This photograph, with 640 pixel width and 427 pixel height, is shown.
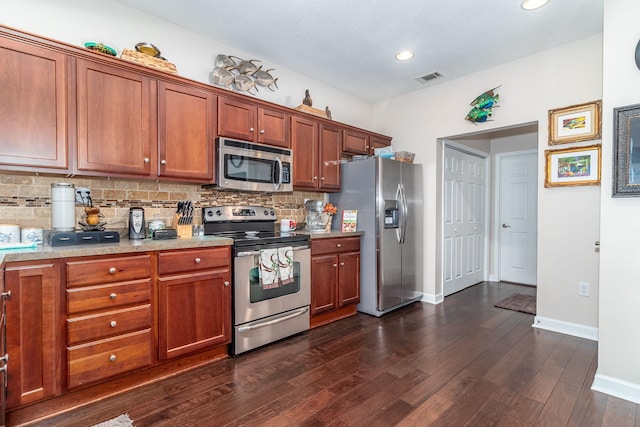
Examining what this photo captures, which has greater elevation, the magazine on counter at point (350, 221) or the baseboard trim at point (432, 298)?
the magazine on counter at point (350, 221)

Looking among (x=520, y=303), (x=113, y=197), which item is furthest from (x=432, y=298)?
(x=113, y=197)

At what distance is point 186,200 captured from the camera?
2.86 meters

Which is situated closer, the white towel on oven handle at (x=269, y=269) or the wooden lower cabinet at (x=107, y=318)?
the wooden lower cabinet at (x=107, y=318)

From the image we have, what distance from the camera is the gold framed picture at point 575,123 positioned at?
2881 millimetres

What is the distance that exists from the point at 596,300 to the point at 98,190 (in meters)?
4.32

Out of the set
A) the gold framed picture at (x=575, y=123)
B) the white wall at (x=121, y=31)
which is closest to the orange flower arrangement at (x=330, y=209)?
the white wall at (x=121, y=31)

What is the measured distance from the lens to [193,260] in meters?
2.31

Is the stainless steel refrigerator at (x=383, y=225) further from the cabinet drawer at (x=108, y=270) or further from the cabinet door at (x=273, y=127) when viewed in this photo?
the cabinet drawer at (x=108, y=270)

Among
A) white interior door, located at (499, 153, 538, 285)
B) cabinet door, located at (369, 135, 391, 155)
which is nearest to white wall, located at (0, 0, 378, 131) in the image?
cabinet door, located at (369, 135, 391, 155)

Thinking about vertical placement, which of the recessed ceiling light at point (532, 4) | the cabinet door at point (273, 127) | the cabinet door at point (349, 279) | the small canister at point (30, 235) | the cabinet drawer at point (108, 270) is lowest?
the cabinet door at point (349, 279)

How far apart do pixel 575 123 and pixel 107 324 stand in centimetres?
411

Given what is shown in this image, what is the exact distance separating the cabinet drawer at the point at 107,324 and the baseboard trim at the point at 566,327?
353 centimetres

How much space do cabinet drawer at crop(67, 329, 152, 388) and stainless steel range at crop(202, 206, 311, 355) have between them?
654mm

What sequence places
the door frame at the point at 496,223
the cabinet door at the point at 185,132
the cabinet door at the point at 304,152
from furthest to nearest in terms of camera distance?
the door frame at the point at 496,223 → the cabinet door at the point at 304,152 → the cabinet door at the point at 185,132
